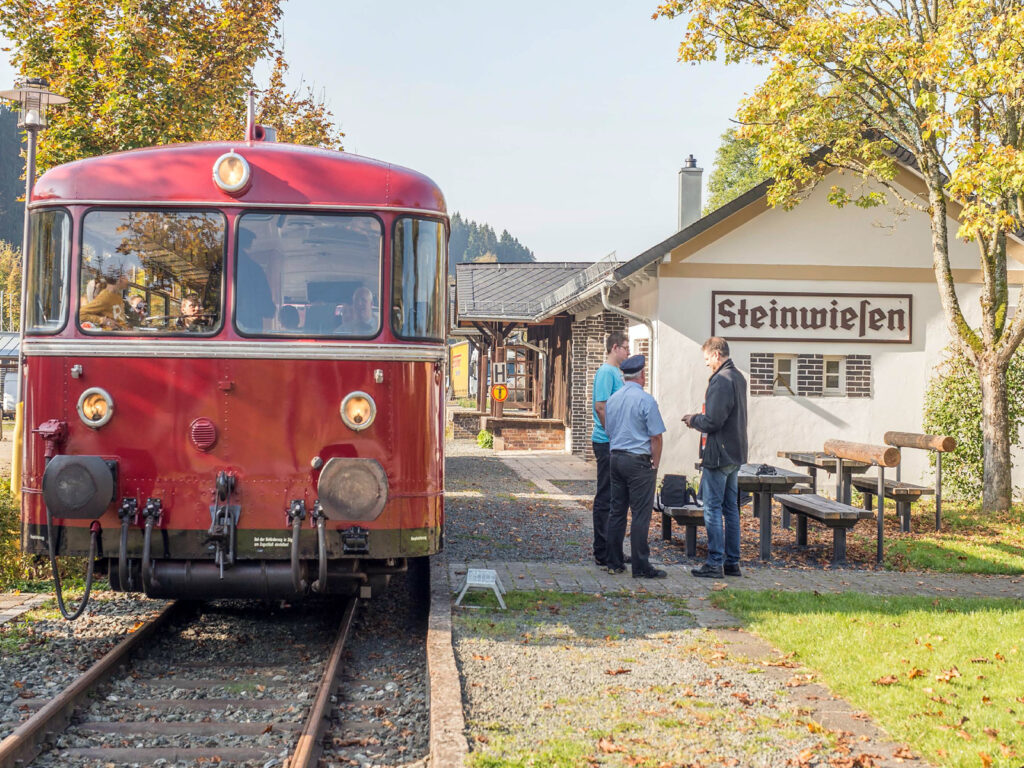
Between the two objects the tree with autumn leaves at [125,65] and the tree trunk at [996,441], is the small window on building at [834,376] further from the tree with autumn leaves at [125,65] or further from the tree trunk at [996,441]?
the tree with autumn leaves at [125,65]

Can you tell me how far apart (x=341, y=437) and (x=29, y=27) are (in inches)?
406

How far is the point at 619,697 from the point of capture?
521cm

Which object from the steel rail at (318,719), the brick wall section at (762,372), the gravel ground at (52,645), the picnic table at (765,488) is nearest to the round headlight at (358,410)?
the steel rail at (318,719)

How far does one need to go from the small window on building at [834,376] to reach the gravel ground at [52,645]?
11.4 m

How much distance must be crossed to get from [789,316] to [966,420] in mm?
2890

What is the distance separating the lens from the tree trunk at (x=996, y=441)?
12.8 metres

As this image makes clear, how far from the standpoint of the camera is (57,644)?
627 centimetres

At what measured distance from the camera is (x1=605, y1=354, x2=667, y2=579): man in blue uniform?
8.27 m

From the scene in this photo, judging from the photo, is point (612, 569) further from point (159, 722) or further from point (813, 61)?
point (813, 61)

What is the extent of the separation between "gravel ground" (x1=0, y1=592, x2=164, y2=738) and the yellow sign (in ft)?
165

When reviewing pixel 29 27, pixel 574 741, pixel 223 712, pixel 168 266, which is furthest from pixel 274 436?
pixel 29 27

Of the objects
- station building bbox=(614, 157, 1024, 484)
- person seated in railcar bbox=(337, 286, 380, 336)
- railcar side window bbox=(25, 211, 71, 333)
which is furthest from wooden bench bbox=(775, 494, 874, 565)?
railcar side window bbox=(25, 211, 71, 333)

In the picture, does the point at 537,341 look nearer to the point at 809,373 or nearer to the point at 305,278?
the point at 809,373

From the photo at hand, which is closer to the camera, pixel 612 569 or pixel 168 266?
pixel 168 266
